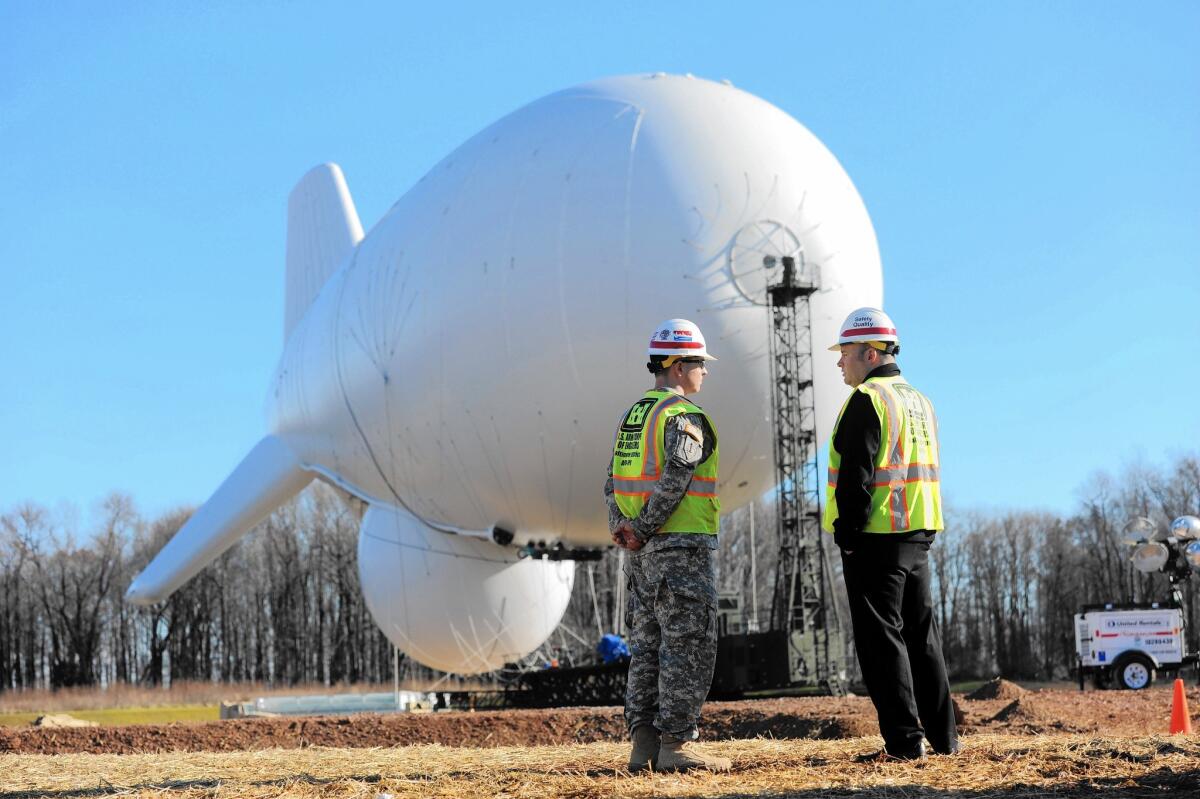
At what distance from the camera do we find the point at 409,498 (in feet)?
79.5

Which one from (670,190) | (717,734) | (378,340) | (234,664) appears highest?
(670,190)

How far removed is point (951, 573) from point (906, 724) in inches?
2967

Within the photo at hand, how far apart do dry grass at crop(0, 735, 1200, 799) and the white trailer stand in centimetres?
1828

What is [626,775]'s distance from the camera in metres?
5.75

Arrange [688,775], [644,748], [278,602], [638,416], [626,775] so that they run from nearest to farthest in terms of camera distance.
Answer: [688,775], [626,775], [644,748], [638,416], [278,602]

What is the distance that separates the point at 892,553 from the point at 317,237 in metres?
28.3

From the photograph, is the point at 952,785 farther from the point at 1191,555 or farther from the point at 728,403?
the point at 728,403

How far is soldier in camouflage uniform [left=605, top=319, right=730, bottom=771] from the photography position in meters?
5.95

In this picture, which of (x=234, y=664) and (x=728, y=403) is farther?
(x=234, y=664)

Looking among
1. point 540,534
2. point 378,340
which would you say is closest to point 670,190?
point 378,340

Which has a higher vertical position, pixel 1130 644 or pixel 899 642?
pixel 899 642

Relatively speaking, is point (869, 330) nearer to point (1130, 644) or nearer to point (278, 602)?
point (1130, 644)

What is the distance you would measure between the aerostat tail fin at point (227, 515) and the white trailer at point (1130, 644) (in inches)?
676

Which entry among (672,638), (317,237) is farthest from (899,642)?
(317,237)
